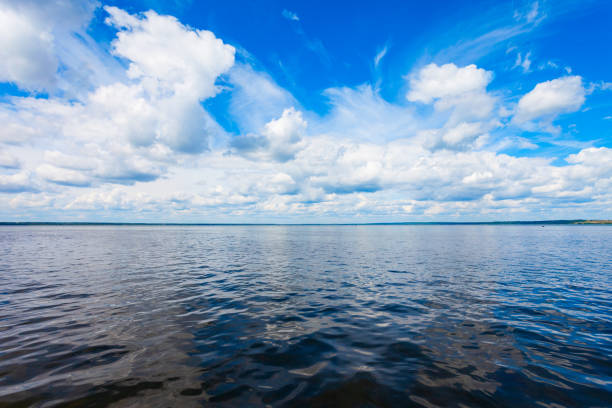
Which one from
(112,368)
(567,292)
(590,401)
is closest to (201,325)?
(112,368)

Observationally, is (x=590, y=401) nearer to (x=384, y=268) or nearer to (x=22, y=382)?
(x=22, y=382)

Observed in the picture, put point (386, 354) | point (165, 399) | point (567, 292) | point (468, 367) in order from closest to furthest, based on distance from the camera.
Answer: point (165, 399) < point (468, 367) < point (386, 354) < point (567, 292)

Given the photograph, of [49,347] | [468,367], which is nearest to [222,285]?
[49,347]

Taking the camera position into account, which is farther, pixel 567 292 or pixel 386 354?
pixel 567 292

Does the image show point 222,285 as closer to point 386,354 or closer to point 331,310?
point 331,310

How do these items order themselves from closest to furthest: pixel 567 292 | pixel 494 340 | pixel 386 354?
pixel 386 354, pixel 494 340, pixel 567 292

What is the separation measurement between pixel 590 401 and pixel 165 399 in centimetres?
1285

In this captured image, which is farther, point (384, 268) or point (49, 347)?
point (384, 268)

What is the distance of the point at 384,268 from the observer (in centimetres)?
3250

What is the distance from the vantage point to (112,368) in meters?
9.75

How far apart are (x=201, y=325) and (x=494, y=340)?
14.2m

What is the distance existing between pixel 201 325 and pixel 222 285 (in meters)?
9.26

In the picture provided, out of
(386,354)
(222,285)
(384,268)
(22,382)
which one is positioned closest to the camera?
(22,382)

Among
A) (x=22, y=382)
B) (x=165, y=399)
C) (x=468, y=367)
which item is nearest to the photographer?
→ (x=165, y=399)
